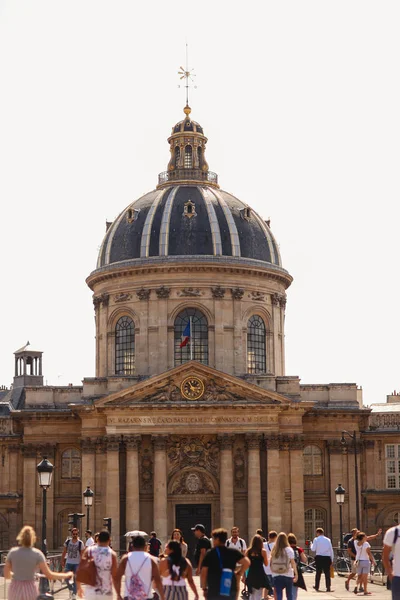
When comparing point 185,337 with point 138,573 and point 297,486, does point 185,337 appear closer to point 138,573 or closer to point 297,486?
point 297,486

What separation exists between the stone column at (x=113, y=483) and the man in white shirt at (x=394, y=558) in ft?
157

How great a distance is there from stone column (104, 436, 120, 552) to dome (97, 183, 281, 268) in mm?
12849

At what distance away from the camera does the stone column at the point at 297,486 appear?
226 feet

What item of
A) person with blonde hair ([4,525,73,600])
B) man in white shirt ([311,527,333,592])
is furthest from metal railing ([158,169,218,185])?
person with blonde hair ([4,525,73,600])

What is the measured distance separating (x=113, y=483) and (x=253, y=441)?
7.92m

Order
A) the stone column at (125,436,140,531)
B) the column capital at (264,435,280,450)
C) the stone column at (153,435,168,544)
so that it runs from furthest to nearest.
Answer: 1. the column capital at (264,435,280,450)
2. the stone column at (125,436,140,531)
3. the stone column at (153,435,168,544)

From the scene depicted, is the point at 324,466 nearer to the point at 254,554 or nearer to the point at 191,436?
the point at 191,436

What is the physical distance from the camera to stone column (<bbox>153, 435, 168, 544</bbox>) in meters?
67.1

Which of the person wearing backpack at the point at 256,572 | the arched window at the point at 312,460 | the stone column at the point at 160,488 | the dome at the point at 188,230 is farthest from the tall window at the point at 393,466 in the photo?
the person wearing backpack at the point at 256,572

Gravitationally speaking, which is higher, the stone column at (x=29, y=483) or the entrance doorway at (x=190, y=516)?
the stone column at (x=29, y=483)

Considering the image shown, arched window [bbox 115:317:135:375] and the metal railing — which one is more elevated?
the metal railing

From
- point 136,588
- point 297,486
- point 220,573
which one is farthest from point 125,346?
point 136,588

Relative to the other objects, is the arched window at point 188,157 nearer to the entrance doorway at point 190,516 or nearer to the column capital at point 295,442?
the column capital at point 295,442

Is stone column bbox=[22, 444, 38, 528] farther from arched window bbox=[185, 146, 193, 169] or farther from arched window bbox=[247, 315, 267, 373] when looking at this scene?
arched window bbox=[185, 146, 193, 169]
